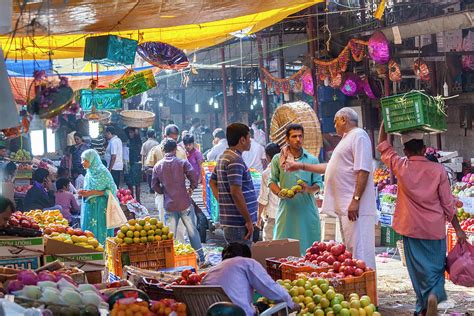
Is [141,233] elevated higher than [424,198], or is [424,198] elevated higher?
[424,198]

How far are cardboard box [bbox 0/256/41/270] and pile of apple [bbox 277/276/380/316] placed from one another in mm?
2240

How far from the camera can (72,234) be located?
372 inches

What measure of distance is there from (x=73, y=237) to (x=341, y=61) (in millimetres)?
8605

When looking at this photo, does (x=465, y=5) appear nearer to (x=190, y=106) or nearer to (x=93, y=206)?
(x=93, y=206)

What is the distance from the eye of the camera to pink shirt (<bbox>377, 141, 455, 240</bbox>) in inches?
325

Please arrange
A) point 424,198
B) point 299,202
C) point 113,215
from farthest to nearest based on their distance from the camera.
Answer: point 113,215
point 299,202
point 424,198

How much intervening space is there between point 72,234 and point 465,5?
10054 millimetres

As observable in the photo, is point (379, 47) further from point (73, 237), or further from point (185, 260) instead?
point (73, 237)

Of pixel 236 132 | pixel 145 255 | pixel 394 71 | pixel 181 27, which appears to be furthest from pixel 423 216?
pixel 394 71

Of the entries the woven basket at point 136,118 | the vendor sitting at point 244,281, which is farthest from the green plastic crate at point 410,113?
the woven basket at point 136,118

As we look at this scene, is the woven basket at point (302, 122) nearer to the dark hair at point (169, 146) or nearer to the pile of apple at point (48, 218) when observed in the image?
the dark hair at point (169, 146)

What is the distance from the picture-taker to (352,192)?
9117 millimetres

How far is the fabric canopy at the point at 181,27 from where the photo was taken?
968 centimetres

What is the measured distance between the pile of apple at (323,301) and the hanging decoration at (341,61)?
8.76 meters
